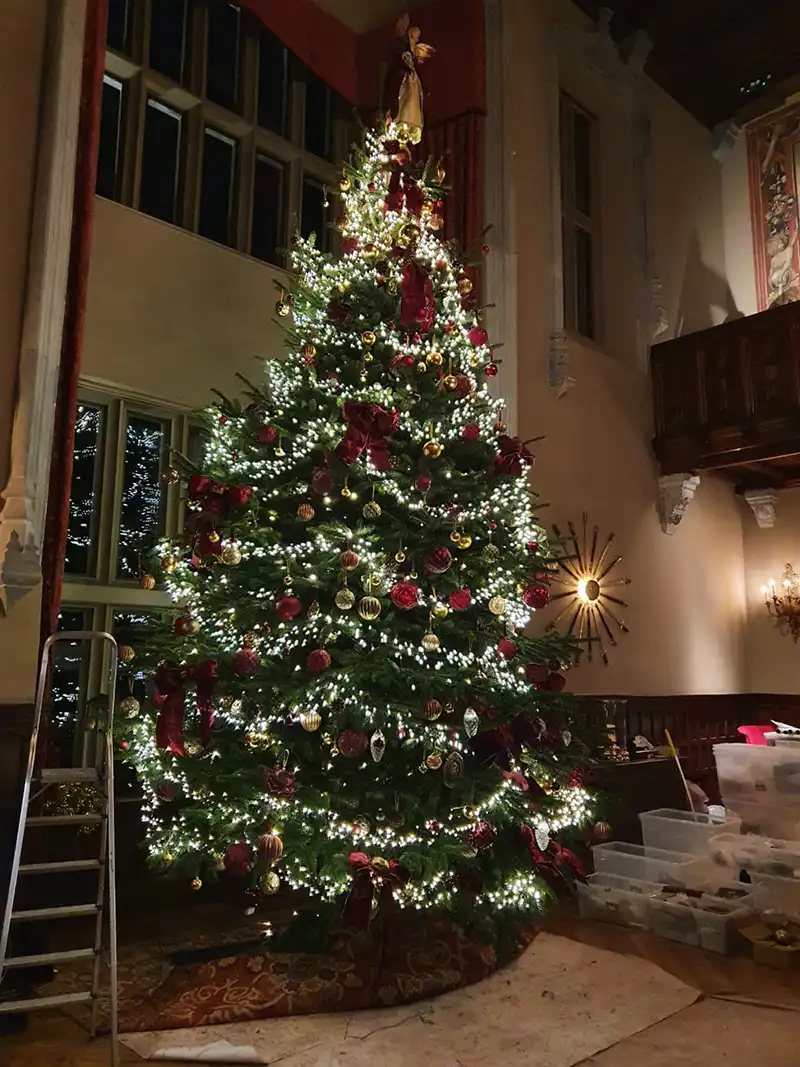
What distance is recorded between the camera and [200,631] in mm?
2947

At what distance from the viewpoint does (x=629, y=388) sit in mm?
6188

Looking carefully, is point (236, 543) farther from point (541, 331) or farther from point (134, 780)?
point (541, 331)

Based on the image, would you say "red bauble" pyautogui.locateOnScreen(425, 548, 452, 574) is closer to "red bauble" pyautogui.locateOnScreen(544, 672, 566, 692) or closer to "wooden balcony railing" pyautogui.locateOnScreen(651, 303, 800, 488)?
"red bauble" pyautogui.locateOnScreen(544, 672, 566, 692)

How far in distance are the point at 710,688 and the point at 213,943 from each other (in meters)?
4.51

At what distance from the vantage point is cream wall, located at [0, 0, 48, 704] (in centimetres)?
298

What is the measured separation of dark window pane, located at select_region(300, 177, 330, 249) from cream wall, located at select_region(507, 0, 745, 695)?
1.27 metres

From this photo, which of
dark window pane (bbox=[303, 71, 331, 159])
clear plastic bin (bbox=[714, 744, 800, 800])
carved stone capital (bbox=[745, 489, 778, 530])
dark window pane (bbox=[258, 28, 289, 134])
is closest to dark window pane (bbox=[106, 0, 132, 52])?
dark window pane (bbox=[258, 28, 289, 134])

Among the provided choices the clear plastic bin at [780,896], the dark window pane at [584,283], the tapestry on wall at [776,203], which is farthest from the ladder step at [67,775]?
the tapestry on wall at [776,203]

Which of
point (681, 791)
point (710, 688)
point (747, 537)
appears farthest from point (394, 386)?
point (747, 537)

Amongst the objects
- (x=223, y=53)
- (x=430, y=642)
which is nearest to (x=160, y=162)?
(x=223, y=53)

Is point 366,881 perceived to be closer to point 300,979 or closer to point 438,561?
point 300,979

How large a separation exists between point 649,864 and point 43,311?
3.53 meters

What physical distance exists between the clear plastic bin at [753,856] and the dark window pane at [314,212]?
12.6 ft

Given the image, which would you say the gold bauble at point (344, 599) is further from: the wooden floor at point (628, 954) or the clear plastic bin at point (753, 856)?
the clear plastic bin at point (753, 856)
